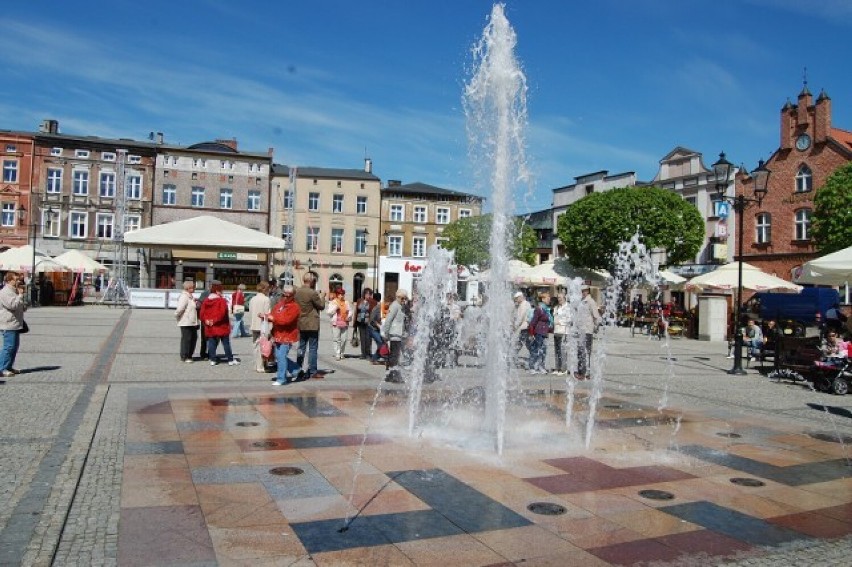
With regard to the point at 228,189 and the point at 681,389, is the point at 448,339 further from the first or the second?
the point at 228,189

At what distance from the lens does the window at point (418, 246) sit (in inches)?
2392

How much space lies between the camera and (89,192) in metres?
51.2

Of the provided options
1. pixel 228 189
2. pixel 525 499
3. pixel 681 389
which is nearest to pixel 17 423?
pixel 525 499

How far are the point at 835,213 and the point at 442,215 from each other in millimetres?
35156

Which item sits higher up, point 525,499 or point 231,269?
point 231,269

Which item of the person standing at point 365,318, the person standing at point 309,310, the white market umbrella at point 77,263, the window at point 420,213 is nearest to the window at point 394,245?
the window at point 420,213

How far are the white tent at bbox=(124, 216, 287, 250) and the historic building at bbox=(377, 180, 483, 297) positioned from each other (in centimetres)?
3017

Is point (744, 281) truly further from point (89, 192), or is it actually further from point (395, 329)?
point (89, 192)

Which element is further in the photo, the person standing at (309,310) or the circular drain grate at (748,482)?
the person standing at (309,310)

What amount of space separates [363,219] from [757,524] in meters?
55.1

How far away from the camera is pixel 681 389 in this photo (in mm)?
12281

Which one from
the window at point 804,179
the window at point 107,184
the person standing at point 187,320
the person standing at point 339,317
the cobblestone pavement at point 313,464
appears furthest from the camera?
the window at point 107,184

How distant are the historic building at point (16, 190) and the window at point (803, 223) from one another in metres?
50.1

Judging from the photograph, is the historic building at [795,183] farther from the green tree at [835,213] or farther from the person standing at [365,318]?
the person standing at [365,318]
